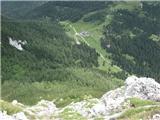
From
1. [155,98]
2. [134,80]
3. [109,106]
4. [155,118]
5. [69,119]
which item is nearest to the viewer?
[155,118]

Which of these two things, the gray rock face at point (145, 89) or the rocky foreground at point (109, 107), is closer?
the rocky foreground at point (109, 107)

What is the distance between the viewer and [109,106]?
115 m

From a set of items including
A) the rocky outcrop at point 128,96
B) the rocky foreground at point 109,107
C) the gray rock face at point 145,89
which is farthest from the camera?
the gray rock face at point 145,89

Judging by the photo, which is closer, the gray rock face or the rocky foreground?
the rocky foreground

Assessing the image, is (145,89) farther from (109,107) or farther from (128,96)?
(109,107)

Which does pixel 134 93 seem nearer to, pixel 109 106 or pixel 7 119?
pixel 109 106

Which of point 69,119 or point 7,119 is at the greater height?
point 7,119

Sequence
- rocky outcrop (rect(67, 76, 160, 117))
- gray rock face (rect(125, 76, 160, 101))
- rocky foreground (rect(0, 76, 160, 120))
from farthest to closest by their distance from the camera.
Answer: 1. gray rock face (rect(125, 76, 160, 101))
2. rocky outcrop (rect(67, 76, 160, 117))
3. rocky foreground (rect(0, 76, 160, 120))

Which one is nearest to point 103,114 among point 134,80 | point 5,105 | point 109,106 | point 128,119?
Answer: point 109,106

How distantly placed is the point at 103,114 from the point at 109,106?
4.88 m

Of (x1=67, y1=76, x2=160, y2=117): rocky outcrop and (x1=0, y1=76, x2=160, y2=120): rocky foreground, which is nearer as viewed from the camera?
(x1=0, y1=76, x2=160, y2=120): rocky foreground

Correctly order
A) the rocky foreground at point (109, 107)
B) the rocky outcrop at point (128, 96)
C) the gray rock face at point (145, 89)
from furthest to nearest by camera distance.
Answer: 1. the gray rock face at point (145, 89)
2. the rocky outcrop at point (128, 96)
3. the rocky foreground at point (109, 107)

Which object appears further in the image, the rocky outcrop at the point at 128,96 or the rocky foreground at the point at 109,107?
the rocky outcrop at the point at 128,96

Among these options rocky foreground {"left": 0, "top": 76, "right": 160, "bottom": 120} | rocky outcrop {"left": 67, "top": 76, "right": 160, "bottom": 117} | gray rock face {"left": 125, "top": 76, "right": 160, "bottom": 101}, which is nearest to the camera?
rocky foreground {"left": 0, "top": 76, "right": 160, "bottom": 120}
